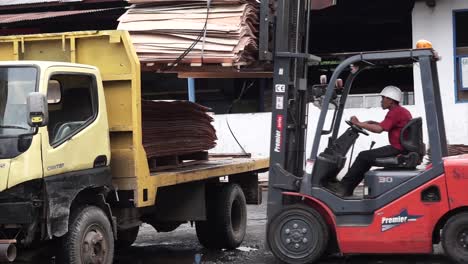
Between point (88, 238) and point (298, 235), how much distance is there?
2248 millimetres

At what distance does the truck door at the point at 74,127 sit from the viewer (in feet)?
20.2

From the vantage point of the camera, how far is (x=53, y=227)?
237 inches

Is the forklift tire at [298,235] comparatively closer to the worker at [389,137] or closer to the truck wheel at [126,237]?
the worker at [389,137]

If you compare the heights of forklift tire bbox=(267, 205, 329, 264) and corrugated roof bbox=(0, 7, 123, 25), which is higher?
corrugated roof bbox=(0, 7, 123, 25)

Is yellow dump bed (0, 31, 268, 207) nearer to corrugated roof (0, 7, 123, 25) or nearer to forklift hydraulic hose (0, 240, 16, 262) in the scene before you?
forklift hydraulic hose (0, 240, 16, 262)

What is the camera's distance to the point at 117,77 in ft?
22.7

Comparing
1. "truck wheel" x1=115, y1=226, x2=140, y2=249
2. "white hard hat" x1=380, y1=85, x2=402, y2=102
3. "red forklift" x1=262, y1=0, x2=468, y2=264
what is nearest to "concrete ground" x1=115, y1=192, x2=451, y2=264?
"truck wheel" x1=115, y1=226, x2=140, y2=249

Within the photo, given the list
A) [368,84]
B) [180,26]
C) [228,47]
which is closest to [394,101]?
[228,47]

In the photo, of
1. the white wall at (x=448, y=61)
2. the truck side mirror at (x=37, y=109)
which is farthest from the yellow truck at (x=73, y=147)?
the white wall at (x=448, y=61)

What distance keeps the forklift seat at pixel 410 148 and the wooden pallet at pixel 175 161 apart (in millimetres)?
2625

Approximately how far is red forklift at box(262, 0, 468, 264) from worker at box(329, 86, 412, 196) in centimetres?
10

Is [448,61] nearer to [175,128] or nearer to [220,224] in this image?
[220,224]

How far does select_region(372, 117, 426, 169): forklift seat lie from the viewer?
23.1 ft

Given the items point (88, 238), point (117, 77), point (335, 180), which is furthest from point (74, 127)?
point (335, 180)
